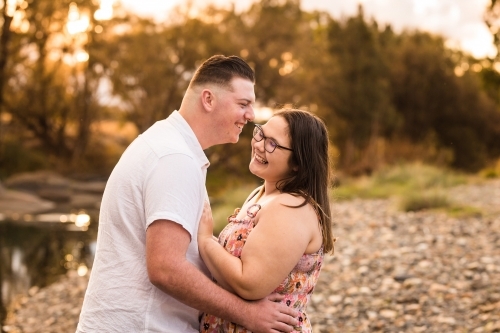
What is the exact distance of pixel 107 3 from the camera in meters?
25.6

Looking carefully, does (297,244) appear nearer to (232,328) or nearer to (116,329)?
(232,328)

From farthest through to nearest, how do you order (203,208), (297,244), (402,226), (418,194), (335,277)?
(418,194) → (402,226) → (335,277) → (203,208) → (297,244)

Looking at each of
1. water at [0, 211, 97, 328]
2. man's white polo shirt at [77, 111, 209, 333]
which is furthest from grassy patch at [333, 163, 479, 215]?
A: man's white polo shirt at [77, 111, 209, 333]

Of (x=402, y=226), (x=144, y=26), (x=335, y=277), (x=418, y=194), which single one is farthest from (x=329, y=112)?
(x=335, y=277)

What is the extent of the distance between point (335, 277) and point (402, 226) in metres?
2.74

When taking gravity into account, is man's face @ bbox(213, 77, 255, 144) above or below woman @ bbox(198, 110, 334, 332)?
above

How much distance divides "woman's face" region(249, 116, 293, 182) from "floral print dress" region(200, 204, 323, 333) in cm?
15

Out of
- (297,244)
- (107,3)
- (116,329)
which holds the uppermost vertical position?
(107,3)

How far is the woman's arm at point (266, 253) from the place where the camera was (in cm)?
250

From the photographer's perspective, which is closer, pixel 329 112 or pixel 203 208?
pixel 203 208

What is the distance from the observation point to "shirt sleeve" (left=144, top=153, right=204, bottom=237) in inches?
95.8

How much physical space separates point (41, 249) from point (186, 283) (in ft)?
34.0

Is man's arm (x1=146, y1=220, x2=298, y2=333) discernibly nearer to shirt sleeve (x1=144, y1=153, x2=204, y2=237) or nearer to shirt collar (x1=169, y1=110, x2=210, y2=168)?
shirt sleeve (x1=144, y1=153, x2=204, y2=237)

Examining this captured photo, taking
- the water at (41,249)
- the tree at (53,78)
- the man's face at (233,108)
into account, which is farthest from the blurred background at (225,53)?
the man's face at (233,108)
